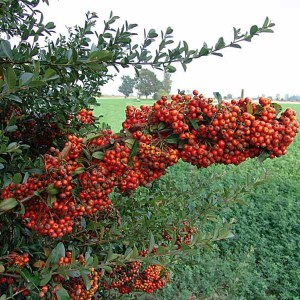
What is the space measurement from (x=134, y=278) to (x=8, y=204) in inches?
49.7

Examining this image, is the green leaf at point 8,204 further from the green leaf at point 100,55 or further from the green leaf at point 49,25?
the green leaf at point 49,25

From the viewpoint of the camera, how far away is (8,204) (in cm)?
118

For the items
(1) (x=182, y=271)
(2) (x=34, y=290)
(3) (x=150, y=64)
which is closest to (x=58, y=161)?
(2) (x=34, y=290)

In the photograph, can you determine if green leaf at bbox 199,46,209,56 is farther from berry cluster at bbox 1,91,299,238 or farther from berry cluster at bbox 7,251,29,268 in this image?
berry cluster at bbox 7,251,29,268

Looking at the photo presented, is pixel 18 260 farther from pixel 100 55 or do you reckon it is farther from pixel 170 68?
pixel 170 68

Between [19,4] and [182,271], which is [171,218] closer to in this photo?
[19,4]

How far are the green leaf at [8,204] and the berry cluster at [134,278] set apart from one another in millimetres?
1063

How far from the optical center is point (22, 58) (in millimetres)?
1384

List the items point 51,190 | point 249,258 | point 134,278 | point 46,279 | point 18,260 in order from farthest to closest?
point 249,258
point 134,278
point 18,260
point 46,279
point 51,190

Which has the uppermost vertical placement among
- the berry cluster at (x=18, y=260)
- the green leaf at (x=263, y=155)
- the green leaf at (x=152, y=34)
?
the green leaf at (x=152, y=34)

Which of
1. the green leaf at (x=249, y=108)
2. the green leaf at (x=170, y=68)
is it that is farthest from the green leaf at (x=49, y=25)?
the green leaf at (x=249, y=108)

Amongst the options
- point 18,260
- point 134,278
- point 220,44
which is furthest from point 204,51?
point 134,278

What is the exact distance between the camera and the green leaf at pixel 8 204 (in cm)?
117

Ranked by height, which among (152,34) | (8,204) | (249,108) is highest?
(152,34)
